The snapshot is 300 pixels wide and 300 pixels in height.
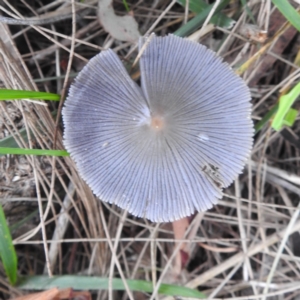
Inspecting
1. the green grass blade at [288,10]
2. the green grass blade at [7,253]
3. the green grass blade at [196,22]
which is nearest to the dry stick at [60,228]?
the green grass blade at [7,253]

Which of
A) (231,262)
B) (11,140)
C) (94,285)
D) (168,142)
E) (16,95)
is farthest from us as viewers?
(231,262)

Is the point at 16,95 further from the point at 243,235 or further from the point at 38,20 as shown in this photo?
the point at 243,235

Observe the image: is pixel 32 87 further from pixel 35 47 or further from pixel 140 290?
pixel 140 290

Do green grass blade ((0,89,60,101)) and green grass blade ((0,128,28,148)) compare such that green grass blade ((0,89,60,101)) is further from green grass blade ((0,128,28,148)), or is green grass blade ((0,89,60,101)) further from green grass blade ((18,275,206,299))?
green grass blade ((18,275,206,299))

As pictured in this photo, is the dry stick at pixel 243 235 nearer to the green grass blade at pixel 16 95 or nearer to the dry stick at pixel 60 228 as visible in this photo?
the dry stick at pixel 60 228

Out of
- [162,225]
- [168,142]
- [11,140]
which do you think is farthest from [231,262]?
[11,140]
